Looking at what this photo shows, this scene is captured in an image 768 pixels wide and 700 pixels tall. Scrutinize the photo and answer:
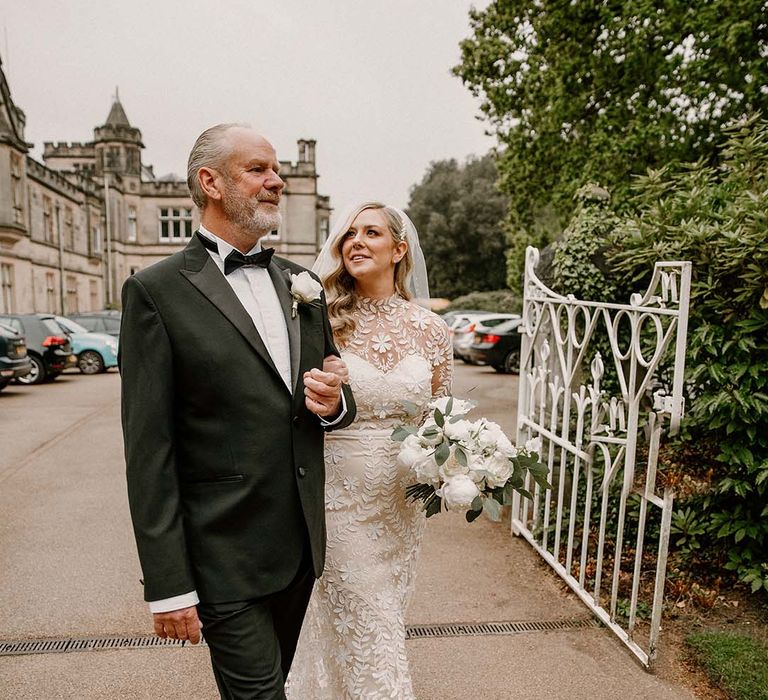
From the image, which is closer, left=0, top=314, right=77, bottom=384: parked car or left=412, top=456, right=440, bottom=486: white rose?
left=412, top=456, right=440, bottom=486: white rose

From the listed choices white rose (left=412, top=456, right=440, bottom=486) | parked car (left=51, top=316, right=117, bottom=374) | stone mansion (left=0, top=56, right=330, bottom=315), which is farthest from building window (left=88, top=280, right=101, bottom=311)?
white rose (left=412, top=456, right=440, bottom=486)

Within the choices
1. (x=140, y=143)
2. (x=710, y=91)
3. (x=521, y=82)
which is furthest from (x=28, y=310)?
(x=710, y=91)

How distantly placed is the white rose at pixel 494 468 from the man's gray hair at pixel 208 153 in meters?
1.31

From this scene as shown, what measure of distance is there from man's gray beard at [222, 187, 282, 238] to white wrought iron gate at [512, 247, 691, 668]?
191cm

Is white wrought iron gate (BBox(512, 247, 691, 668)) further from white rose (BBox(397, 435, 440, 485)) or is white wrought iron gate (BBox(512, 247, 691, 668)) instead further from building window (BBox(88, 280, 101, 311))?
building window (BBox(88, 280, 101, 311))

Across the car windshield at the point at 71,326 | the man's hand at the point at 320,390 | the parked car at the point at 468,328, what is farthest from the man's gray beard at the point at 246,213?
the car windshield at the point at 71,326

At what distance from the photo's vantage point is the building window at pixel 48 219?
29281mm

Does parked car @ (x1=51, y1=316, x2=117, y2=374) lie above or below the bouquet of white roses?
below

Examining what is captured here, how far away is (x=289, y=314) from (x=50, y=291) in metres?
32.3

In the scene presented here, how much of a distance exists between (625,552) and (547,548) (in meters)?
0.53

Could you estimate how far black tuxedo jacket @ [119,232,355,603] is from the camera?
69.2 inches

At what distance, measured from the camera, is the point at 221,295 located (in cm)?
188

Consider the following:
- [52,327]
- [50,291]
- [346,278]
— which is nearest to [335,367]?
[346,278]

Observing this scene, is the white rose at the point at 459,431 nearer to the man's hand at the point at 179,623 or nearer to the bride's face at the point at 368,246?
the bride's face at the point at 368,246
